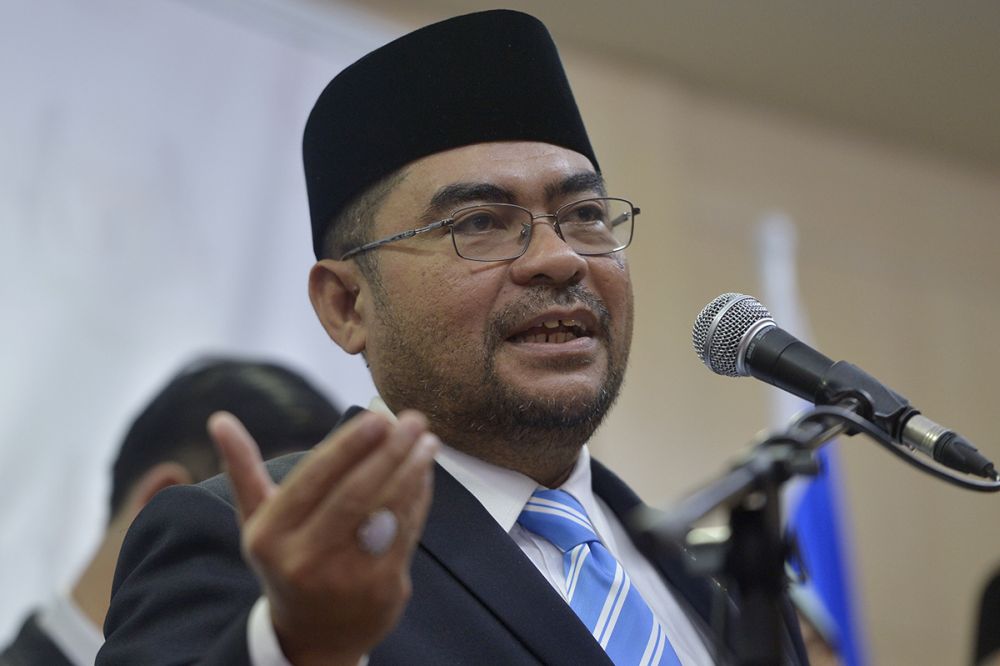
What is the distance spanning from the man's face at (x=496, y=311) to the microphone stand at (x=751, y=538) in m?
0.70

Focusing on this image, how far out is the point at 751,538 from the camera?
1209 mm

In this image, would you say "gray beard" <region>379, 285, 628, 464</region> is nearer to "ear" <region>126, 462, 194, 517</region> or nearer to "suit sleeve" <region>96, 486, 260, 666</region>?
"suit sleeve" <region>96, 486, 260, 666</region>

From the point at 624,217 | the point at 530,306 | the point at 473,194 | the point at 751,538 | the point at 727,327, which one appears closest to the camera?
the point at 751,538

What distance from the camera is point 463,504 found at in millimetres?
1825

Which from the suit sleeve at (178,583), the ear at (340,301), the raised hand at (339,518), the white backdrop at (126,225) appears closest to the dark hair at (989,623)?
the ear at (340,301)

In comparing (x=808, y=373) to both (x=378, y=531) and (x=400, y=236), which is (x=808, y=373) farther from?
(x=400, y=236)

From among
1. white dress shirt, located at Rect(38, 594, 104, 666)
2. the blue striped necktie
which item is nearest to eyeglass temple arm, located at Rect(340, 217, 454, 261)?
the blue striped necktie

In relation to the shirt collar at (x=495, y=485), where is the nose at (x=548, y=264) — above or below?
above

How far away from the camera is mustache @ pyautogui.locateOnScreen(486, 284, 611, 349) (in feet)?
6.31

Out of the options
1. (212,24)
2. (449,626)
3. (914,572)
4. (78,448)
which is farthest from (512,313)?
(914,572)

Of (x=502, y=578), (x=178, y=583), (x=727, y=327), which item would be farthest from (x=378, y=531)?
(x=727, y=327)

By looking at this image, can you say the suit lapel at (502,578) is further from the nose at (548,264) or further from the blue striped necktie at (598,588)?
the nose at (548,264)

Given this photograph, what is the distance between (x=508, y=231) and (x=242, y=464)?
95cm

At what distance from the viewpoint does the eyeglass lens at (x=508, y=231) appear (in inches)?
78.6
